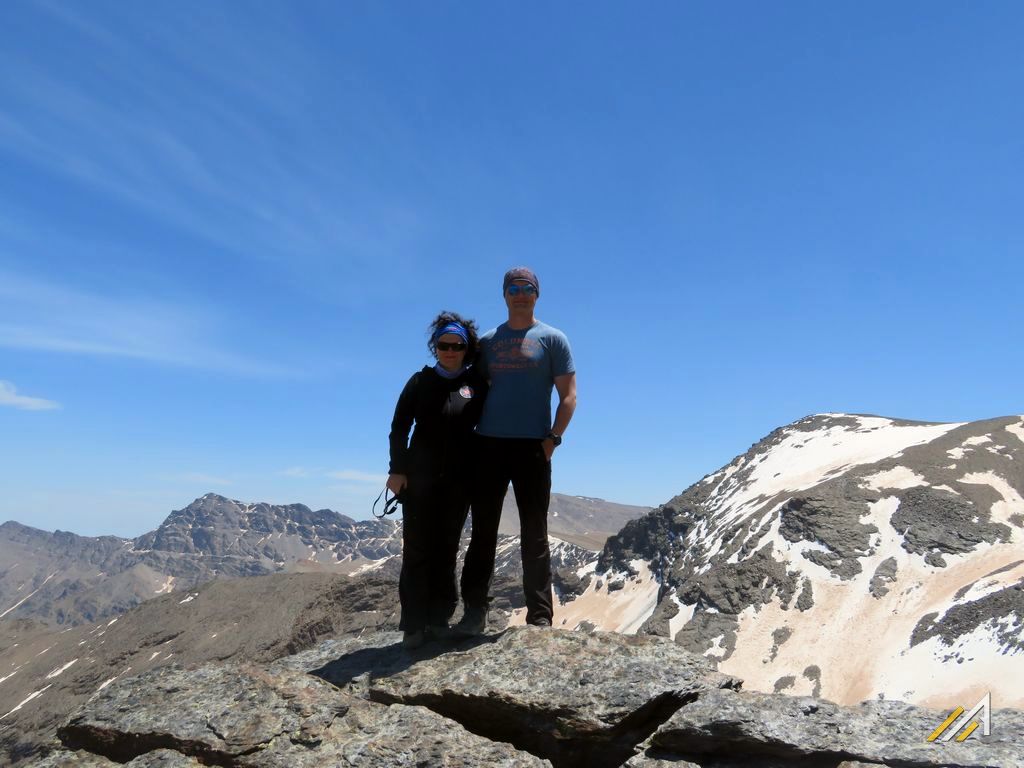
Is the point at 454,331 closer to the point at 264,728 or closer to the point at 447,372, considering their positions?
the point at 447,372

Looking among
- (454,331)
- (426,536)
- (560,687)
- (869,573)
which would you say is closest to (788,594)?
(869,573)

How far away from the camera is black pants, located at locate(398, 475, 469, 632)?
26.0ft

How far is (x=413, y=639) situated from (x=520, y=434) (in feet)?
8.93

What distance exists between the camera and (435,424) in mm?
7910

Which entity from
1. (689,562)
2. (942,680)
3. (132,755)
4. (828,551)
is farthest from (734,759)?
(689,562)

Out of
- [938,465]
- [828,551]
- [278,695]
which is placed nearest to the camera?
[278,695]

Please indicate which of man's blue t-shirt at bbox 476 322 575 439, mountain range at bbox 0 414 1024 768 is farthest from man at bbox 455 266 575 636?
mountain range at bbox 0 414 1024 768

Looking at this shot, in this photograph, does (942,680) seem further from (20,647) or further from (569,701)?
(20,647)

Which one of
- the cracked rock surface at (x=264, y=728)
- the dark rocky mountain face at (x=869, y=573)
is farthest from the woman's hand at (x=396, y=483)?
the dark rocky mountain face at (x=869, y=573)

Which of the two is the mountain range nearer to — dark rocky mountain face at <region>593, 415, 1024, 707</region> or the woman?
dark rocky mountain face at <region>593, 415, 1024, 707</region>

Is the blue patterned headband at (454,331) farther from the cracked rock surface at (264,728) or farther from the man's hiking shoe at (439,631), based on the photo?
the cracked rock surface at (264,728)

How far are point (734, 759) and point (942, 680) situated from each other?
61.5m

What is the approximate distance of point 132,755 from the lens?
19.1ft

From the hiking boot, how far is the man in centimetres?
1
